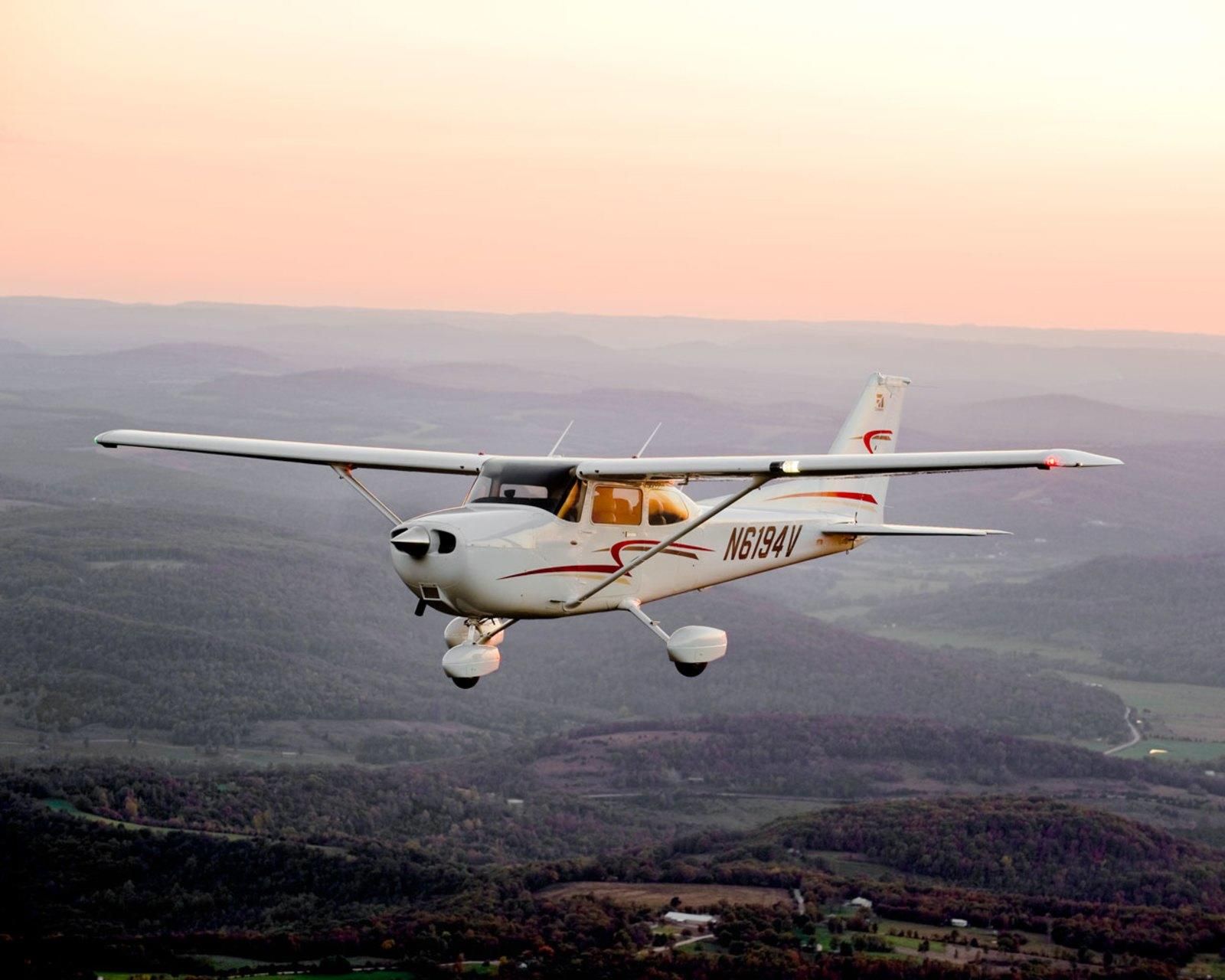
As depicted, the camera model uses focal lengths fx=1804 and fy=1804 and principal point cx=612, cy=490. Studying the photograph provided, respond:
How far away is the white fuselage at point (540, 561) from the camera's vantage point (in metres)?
32.2

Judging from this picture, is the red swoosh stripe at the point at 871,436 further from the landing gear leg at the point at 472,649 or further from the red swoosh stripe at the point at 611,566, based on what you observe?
the landing gear leg at the point at 472,649

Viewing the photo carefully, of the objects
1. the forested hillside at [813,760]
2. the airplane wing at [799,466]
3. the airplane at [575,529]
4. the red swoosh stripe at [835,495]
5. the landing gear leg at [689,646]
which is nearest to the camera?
the airplane wing at [799,466]

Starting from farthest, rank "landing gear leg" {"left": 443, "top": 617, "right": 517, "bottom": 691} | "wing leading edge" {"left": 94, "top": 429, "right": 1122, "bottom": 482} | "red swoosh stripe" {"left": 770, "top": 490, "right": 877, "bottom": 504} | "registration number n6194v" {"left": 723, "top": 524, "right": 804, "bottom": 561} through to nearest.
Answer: "red swoosh stripe" {"left": 770, "top": 490, "right": 877, "bottom": 504}
"registration number n6194v" {"left": 723, "top": 524, "right": 804, "bottom": 561}
"landing gear leg" {"left": 443, "top": 617, "right": 517, "bottom": 691}
"wing leading edge" {"left": 94, "top": 429, "right": 1122, "bottom": 482}

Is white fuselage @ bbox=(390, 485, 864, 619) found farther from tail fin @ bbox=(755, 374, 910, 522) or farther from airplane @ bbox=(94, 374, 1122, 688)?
tail fin @ bbox=(755, 374, 910, 522)

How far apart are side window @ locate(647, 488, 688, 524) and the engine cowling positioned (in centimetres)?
216

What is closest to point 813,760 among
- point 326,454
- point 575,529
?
point 326,454

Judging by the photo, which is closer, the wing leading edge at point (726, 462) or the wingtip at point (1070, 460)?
the wingtip at point (1070, 460)

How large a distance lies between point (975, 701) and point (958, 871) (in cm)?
9291

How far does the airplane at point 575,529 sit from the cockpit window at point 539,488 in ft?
0.07

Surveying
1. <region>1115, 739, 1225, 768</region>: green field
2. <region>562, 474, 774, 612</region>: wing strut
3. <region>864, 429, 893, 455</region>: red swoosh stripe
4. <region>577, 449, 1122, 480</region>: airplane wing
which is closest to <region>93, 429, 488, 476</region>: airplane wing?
<region>577, 449, 1122, 480</region>: airplane wing

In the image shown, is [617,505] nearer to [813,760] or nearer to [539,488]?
[539,488]

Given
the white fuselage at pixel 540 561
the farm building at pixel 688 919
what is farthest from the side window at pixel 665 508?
the farm building at pixel 688 919

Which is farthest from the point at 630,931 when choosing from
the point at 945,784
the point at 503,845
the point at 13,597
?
the point at 13,597

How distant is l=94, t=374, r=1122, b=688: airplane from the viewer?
32.1 m
